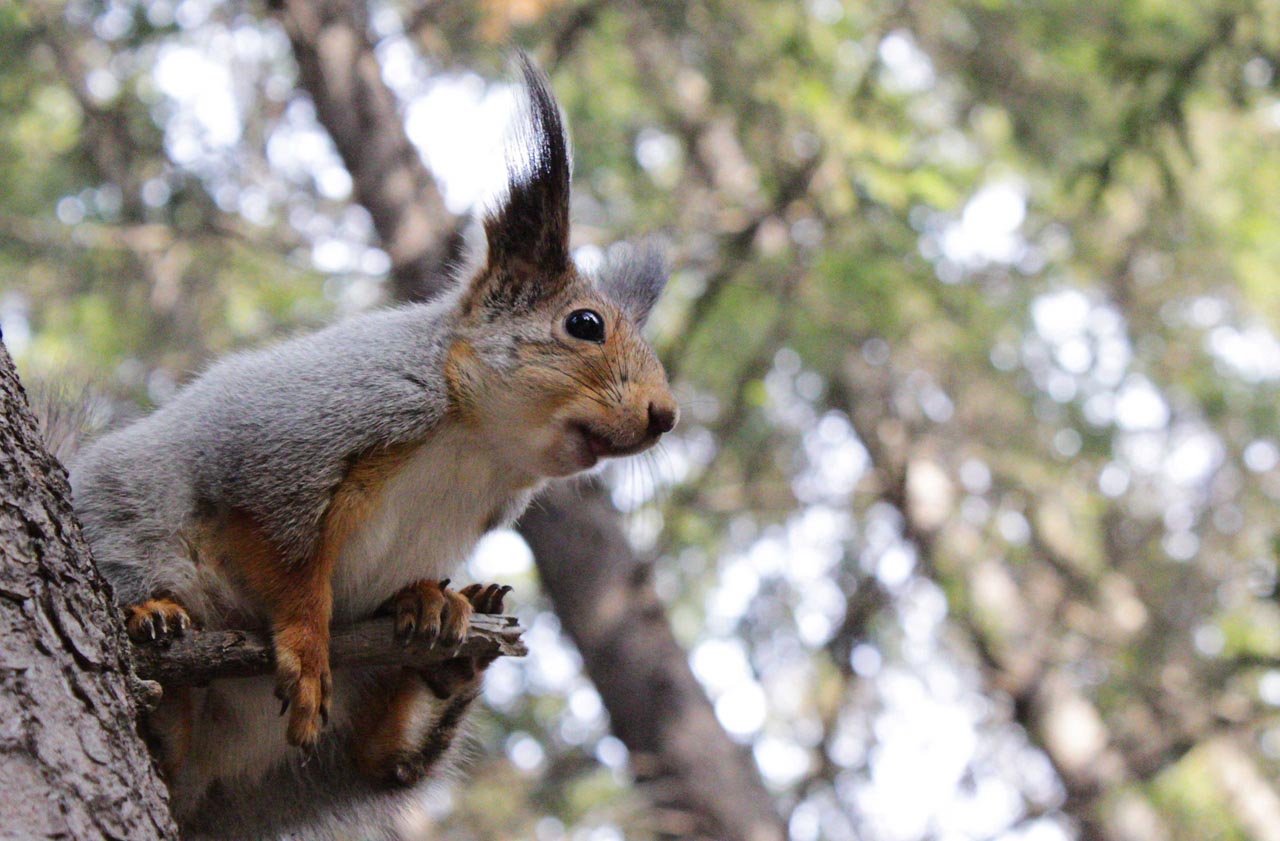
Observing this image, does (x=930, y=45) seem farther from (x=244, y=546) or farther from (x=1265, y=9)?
(x=244, y=546)

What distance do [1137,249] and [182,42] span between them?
8.41 metres

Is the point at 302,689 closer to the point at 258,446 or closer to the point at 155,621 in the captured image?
the point at 155,621

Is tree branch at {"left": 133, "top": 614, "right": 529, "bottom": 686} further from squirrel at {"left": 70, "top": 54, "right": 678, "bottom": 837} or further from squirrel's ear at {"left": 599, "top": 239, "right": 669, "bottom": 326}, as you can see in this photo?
squirrel's ear at {"left": 599, "top": 239, "right": 669, "bottom": 326}

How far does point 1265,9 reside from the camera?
607 cm

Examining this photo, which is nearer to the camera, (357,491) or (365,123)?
(357,491)

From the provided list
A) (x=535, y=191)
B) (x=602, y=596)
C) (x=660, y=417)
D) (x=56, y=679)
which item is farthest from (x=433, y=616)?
(x=602, y=596)

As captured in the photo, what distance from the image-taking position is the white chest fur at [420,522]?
287cm

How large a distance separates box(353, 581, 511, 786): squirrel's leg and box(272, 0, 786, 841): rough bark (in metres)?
1.51

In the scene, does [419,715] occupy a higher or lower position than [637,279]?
lower

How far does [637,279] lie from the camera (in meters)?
3.78

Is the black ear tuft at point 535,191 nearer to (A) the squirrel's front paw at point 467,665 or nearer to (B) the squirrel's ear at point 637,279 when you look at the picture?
(B) the squirrel's ear at point 637,279

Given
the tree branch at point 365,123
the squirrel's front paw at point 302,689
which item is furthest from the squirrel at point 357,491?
the tree branch at point 365,123

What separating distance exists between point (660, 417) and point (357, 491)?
0.77m

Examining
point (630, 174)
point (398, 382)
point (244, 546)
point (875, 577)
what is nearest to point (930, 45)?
point (630, 174)
